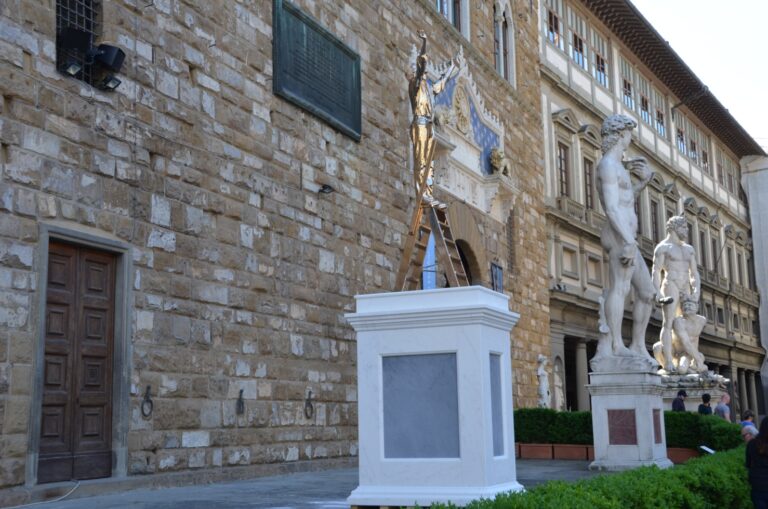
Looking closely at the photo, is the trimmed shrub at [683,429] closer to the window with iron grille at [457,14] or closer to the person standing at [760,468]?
the person standing at [760,468]

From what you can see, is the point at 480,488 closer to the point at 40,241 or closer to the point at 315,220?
the point at 40,241

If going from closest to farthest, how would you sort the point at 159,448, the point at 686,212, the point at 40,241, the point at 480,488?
1. the point at 480,488
2. the point at 40,241
3. the point at 159,448
4. the point at 686,212

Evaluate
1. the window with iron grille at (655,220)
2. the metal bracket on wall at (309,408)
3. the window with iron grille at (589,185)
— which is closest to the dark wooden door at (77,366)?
the metal bracket on wall at (309,408)

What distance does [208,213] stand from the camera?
1055 centimetres

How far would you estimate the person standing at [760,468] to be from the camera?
8078mm

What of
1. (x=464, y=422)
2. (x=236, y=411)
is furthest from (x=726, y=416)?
(x=464, y=422)

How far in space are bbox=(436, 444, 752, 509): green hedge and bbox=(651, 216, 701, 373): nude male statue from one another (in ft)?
24.5

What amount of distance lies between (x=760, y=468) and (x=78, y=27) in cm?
721

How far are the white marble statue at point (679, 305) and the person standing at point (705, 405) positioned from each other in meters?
1.44

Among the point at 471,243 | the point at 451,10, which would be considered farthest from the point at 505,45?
the point at 471,243

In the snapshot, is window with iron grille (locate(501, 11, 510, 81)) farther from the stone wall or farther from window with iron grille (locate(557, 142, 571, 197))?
the stone wall

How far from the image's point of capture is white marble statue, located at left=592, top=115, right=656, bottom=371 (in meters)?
12.1

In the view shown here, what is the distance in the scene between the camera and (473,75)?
19.3m

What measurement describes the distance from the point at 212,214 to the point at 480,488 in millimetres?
5463
